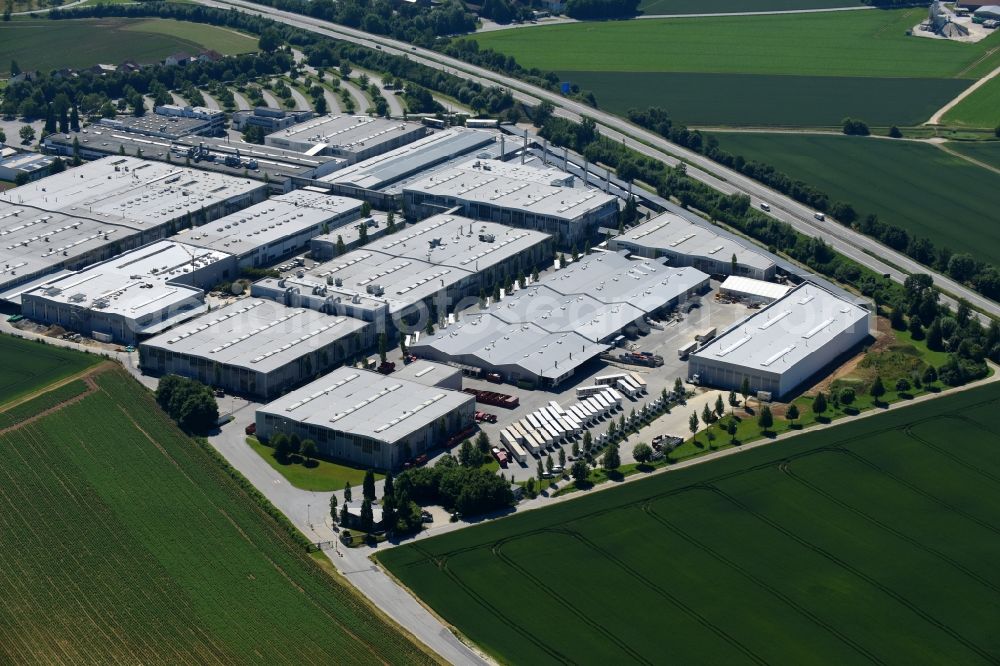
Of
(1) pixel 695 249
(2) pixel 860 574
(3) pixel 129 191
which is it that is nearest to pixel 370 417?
(2) pixel 860 574

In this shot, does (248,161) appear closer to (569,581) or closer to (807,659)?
(569,581)

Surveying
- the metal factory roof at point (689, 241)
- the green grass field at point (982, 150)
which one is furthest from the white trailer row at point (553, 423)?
the green grass field at point (982, 150)

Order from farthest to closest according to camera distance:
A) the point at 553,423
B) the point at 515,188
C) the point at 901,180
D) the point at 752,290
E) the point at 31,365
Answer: the point at 901,180 → the point at 515,188 → the point at 752,290 → the point at 31,365 → the point at 553,423

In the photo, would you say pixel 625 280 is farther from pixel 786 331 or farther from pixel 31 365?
pixel 31 365

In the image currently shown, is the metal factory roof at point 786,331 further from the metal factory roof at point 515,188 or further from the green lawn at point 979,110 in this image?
the green lawn at point 979,110

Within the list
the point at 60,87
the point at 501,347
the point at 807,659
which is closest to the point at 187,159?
the point at 60,87

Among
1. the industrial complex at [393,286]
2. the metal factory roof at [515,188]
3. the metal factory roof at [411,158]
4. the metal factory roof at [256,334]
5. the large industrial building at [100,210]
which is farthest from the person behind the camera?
the metal factory roof at [411,158]
